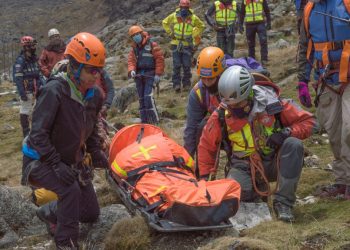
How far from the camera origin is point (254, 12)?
589 inches

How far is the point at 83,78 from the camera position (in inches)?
195

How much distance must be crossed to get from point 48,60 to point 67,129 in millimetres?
6178

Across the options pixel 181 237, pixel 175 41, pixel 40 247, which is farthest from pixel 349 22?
pixel 175 41

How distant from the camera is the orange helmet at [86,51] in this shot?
4.88 m

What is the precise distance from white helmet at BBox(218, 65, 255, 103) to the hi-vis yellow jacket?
9585mm

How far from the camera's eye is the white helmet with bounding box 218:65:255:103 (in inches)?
218

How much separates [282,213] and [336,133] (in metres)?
1.29

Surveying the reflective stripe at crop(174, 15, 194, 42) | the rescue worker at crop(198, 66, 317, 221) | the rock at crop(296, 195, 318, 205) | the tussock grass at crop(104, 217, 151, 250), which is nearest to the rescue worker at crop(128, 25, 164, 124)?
the reflective stripe at crop(174, 15, 194, 42)

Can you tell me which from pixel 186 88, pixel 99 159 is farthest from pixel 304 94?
pixel 186 88

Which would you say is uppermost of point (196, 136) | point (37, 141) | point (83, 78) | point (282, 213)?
point (83, 78)

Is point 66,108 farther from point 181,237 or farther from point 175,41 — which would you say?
point 175,41

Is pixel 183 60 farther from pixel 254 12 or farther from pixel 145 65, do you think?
pixel 145 65

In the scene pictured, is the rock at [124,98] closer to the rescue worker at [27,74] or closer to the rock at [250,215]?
the rescue worker at [27,74]

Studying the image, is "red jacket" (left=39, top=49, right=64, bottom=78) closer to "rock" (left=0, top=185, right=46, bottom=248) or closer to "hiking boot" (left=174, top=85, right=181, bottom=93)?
"rock" (left=0, top=185, right=46, bottom=248)
